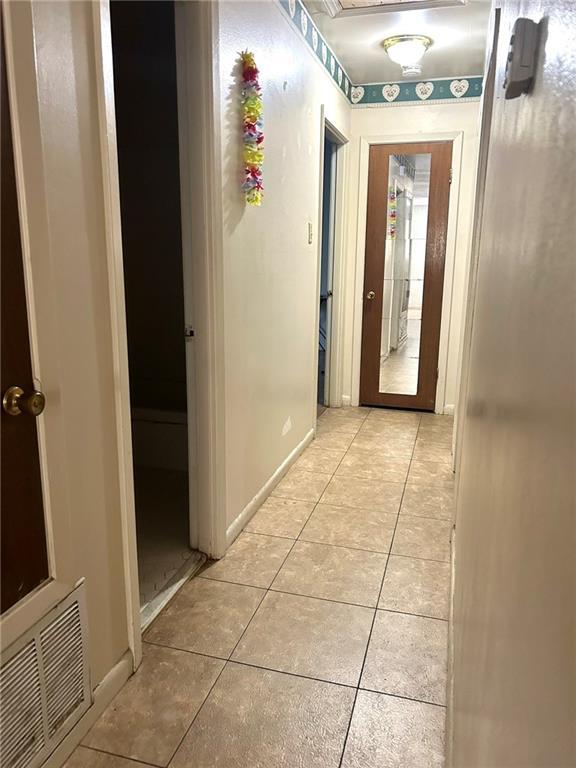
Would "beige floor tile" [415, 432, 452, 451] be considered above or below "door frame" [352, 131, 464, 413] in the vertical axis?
below

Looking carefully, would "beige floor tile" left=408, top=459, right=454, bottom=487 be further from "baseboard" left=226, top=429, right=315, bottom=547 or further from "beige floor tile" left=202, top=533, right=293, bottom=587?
"beige floor tile" left=202, top=533, right=293, bottom=587

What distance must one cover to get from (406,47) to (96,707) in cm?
376

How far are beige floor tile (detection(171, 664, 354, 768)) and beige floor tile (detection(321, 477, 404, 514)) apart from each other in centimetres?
131

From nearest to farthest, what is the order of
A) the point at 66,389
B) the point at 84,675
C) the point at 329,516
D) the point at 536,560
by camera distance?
1. the point at 536,560
2. the point at 66,389
3. the point at 84,675
4. the point at 329,516

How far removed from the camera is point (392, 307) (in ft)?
15.3

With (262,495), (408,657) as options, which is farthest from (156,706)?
(262,495)

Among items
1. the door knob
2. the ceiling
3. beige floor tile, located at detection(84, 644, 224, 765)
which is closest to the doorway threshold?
beige floor tile, located at detection(84, 644, 224, 765)

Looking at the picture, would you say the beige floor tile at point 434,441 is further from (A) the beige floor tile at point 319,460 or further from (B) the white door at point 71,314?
(B) the white door at point 71,314

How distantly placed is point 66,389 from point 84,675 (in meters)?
0.80

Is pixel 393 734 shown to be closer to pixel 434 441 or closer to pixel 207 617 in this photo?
pixel 207 617

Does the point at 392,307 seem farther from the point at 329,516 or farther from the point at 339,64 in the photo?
the point at 329,516

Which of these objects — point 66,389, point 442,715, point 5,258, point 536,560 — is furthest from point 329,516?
point 536,560

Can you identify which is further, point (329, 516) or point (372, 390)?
point (372, 390)

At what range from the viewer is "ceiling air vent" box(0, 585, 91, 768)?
49.9 inches
